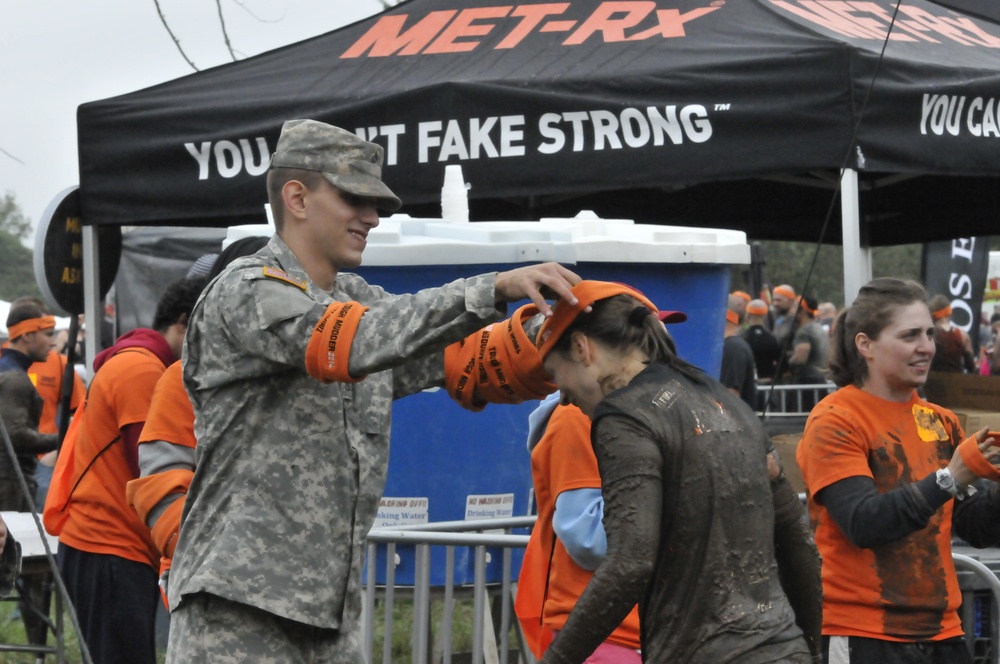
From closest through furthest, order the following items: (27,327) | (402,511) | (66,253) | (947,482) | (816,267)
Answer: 1. (947,482)
2. (402,511)
3. (66,253)
4. (27,327)
5. (816,267)

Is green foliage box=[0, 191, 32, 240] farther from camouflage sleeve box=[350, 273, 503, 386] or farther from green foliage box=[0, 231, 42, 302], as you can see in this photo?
camouflage sleeve box=[350, 273, 503, 386]

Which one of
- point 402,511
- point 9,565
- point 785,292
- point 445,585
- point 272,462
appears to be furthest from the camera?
point 785,292

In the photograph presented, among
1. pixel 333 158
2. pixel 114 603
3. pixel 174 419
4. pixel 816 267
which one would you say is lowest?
pixel 114 603

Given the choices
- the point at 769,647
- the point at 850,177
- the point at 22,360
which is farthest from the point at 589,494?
the point at 22,360

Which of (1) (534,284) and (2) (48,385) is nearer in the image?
(1) (534,284)

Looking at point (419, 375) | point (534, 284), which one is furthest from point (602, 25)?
point (534, 284)

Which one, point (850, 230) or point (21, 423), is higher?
point (850, 230)

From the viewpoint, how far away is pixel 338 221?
2.79 metres

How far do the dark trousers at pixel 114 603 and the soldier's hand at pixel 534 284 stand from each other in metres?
2.89

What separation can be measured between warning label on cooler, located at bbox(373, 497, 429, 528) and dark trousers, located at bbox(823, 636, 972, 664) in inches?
55.0

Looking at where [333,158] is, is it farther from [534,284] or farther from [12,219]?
[12,219]

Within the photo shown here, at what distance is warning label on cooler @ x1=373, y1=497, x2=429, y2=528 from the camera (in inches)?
185

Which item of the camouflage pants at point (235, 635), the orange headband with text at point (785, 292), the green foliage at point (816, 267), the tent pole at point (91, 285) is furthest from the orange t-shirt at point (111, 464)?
the green foliage at point (816, 267)

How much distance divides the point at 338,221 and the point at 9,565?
175 cm
